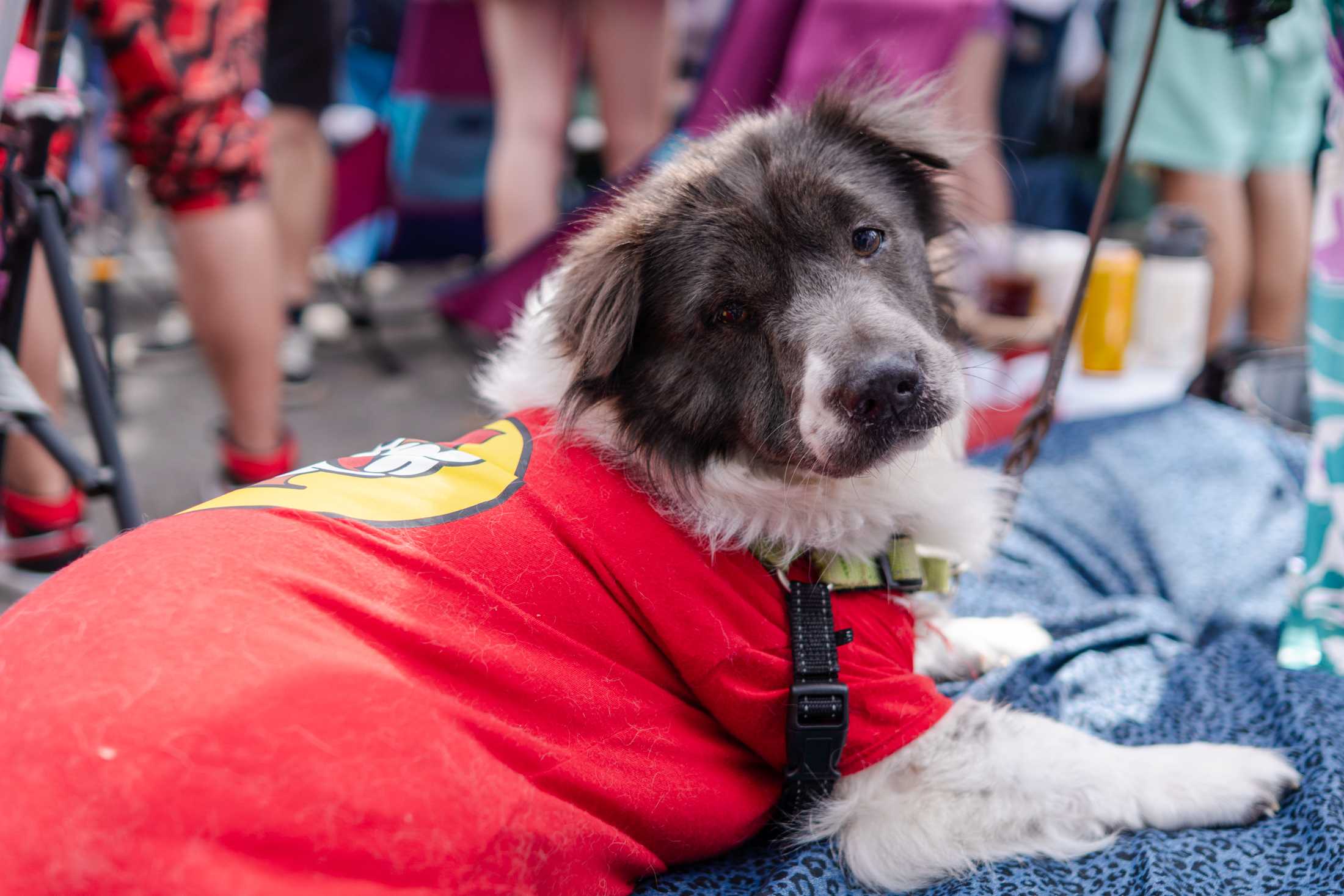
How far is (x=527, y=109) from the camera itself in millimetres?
3682

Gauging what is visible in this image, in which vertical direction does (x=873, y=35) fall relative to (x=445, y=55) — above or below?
above

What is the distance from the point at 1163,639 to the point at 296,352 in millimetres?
3953

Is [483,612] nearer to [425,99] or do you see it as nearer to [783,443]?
[783,443]

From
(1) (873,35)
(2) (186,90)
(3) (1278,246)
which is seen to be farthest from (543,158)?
(3) (1278,246)

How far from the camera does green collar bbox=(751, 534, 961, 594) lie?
4.91 feet

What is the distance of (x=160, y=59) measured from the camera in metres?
2.21

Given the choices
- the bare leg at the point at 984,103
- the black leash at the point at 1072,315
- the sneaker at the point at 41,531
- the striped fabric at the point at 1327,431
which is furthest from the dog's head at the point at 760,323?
the bare leg at the point at 984,103

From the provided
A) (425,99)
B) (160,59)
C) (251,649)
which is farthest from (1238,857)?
(425,99)

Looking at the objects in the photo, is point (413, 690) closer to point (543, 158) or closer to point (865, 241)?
point (865, 241)

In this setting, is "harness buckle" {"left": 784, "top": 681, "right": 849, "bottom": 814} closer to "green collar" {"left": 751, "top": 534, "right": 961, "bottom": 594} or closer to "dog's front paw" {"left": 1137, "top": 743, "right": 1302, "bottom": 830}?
"green collar" {"left": 751, "top": 534, "right": 961, "bottom": 594}

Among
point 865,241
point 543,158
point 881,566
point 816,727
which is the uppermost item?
point 865,241

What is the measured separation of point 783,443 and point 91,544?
81.7 inches

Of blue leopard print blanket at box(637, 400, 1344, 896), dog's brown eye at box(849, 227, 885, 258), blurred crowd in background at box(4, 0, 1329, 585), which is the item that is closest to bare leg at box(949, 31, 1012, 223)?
blurred crowd in background at box(4, 0, 1329, 585)

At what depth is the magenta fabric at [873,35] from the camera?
10.7ft
